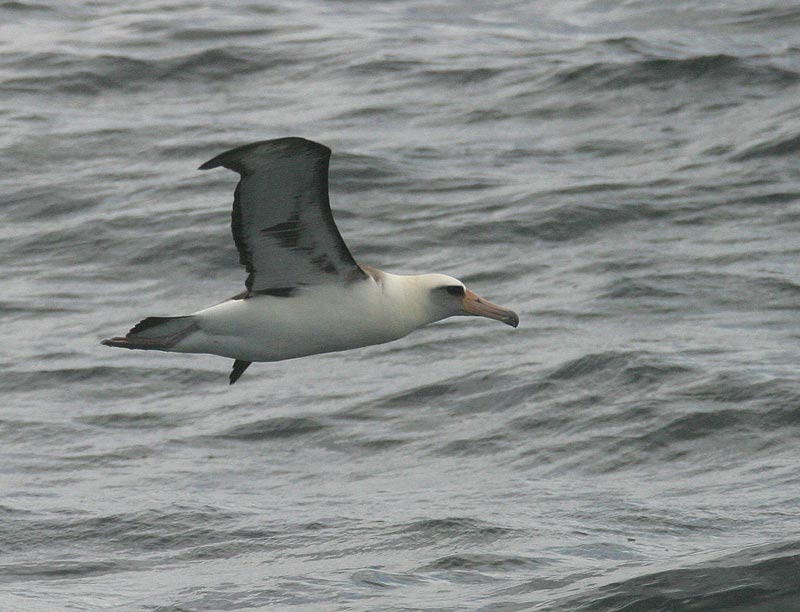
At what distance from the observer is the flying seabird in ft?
30.6

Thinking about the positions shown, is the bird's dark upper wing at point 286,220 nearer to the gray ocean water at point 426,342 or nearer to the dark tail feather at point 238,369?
the dark tail feather at point 238,369

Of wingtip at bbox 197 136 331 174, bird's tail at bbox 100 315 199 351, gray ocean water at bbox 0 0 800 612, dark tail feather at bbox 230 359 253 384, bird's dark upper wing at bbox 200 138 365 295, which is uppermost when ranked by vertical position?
wingtip at bbox 197 136 331 174

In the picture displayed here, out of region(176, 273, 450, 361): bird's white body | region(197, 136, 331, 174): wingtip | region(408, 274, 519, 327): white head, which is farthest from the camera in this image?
region(408, 274, 519, 327): white head

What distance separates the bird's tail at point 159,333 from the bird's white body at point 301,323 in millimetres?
34

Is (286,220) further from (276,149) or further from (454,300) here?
(454,300)

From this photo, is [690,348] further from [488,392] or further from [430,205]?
[430,205]

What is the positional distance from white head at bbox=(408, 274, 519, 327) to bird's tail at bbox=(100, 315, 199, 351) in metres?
1.50

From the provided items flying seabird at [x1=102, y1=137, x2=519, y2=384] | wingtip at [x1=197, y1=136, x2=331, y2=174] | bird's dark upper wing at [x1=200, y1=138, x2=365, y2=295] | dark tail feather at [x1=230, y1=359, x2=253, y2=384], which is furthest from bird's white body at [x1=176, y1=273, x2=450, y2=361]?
wingtip at [x1=197, y1=136, x2=331, y2=174]

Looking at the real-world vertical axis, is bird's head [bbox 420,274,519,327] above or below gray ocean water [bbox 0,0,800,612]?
above

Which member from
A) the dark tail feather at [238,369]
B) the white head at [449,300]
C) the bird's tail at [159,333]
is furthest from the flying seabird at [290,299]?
the dark tail feather at [238,369]

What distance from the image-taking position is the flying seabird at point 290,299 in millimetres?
9320

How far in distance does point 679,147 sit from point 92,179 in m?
7.65

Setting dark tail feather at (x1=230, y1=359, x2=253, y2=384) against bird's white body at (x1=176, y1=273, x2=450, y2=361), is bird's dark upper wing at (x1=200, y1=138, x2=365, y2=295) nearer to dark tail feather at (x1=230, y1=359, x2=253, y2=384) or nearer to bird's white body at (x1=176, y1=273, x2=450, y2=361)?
bird's white body at (x1=176, y1=273, x2=450, y2=361)

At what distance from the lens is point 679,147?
21578mm
